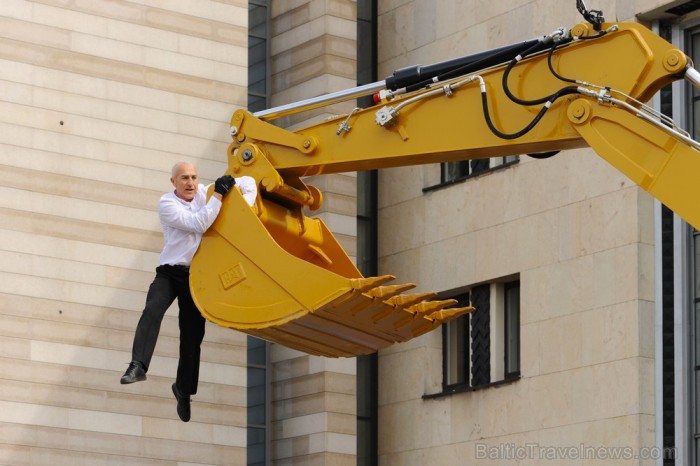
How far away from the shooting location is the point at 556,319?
2788cm

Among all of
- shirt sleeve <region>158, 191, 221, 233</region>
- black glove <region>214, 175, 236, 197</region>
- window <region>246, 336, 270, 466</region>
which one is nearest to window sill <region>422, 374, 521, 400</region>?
window <region>246, 336, 270, 466</region>

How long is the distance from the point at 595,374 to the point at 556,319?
1207 millimetres

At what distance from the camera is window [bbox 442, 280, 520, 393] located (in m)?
29.2

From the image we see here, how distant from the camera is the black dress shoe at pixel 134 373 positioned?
16.8 meters

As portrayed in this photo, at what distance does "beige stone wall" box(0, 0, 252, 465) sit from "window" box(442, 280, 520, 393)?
11.1 ft

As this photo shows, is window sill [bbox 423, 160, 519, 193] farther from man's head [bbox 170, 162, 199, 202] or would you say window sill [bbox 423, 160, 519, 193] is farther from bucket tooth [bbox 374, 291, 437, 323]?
bucket tooth [bbox 374, 291, 437, 323]

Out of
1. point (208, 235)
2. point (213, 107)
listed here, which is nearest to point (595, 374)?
point (213, 107)

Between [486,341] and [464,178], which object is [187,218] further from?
[464,178]

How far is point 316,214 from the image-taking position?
31359 millimetres

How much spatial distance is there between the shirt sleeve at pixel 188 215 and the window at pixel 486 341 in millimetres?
12765

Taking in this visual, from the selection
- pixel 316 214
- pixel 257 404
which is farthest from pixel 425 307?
pixel 257 404

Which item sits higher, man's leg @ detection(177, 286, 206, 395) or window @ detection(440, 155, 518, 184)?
window @ detection(440, 155, 518, 184)

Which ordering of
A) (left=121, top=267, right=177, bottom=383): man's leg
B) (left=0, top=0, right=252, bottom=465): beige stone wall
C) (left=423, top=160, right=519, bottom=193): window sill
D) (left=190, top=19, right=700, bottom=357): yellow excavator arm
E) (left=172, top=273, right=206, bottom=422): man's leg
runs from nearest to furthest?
(left=190, top=19, right=700, bottom=357): yellow excavator arm < (left=121, top=267, right=177, bottom=383): man's leg < (left=172, top=273, right=206, bottom=422): man's leg < (left=0, top=0, right=252, bottom=465): beige stone wall < (left=423, top=160, right=519, bottom=193): window sill

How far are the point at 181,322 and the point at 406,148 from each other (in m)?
2.91
